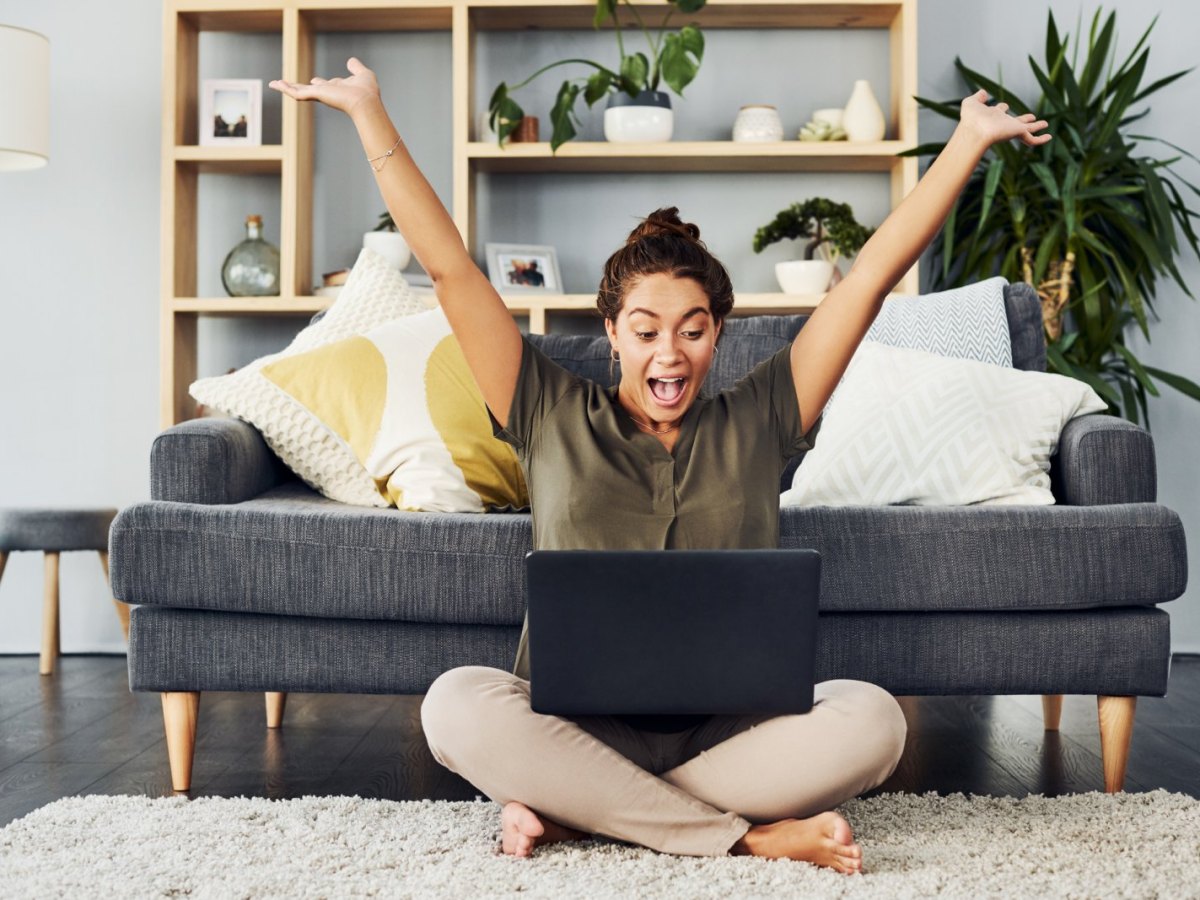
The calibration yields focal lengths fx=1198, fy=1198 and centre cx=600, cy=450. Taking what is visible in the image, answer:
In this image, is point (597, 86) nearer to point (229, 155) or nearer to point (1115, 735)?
point (229, 155)

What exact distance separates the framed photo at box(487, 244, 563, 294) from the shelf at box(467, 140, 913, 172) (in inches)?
10.1

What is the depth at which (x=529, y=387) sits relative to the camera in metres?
1.58

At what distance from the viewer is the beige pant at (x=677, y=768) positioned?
141 cm

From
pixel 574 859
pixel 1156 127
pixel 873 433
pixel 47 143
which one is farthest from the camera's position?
pixel 1156 127

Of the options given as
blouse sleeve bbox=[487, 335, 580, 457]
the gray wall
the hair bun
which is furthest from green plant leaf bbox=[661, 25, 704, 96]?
blouse sleeve bbox=[487, 335, 580, 457]

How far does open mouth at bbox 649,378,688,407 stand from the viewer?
1.51 m

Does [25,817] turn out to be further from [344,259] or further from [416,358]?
[344,259]

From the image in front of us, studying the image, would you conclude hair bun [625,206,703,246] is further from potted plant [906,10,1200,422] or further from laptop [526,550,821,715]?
potted plant [906,10,1200,422]

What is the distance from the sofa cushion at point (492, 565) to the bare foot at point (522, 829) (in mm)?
426

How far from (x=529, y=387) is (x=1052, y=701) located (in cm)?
138

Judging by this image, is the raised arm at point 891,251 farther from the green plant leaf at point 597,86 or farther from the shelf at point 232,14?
the shelf at point 232,14

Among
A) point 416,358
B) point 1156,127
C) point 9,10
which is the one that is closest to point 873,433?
point 416,358

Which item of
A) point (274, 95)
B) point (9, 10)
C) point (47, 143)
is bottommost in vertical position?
point (47, 143)

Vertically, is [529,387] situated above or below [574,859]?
above
